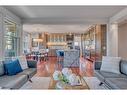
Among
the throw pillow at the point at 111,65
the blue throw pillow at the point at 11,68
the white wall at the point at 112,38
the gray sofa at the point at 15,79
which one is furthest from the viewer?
the white wall at the point at 112,38

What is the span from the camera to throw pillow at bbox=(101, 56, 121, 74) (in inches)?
192

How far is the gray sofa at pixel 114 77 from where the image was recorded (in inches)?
136

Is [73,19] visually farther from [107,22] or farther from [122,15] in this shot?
[122,15]

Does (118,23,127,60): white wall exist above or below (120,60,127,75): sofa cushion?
above

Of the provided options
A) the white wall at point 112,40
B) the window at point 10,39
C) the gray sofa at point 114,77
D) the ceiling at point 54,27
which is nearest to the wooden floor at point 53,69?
the white wall at point 112,40

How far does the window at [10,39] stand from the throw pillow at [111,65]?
3.63m

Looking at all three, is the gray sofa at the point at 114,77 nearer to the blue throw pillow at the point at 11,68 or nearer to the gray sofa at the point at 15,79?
the gray sofa at the point at 15,79

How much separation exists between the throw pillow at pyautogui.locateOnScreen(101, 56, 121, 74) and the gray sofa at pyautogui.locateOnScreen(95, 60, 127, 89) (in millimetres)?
105

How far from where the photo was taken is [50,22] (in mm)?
8281

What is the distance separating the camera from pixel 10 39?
7285 mm

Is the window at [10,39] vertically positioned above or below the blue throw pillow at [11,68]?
above

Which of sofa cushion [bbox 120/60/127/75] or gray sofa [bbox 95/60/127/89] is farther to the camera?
sofa cushion [bbox 120/60/127/75]

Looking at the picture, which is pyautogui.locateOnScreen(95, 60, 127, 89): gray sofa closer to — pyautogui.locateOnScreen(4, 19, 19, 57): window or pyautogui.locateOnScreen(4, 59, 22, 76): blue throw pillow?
pyautogui.locateOnScreen(4, 59, 22, 76): blue throw pillow

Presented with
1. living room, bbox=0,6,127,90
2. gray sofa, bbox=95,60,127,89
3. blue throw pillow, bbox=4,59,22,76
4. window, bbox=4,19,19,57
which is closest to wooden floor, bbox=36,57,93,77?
living room, bbox=0,6,127,90
